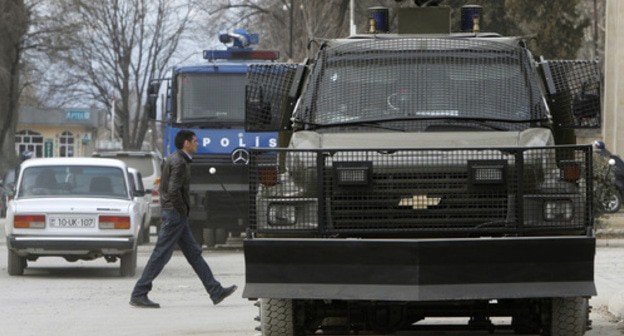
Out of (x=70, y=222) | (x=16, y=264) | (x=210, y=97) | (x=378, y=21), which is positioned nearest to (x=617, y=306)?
(x=378, y=21)

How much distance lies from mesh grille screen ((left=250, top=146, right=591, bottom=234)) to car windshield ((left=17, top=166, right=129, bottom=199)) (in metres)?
11.8

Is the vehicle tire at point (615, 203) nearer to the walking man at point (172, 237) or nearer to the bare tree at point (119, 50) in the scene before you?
the walking man at point (172, 237)

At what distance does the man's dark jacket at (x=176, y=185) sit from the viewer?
17.6 m

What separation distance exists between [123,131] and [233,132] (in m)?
56.4

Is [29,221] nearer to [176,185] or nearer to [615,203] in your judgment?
[176,185]

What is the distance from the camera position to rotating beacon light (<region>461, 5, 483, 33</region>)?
14245 mm

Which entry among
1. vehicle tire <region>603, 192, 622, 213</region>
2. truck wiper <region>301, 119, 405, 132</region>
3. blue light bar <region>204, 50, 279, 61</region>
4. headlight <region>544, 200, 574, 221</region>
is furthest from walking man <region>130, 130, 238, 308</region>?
vehicle tire <region>603, 192, 622, 213</region>

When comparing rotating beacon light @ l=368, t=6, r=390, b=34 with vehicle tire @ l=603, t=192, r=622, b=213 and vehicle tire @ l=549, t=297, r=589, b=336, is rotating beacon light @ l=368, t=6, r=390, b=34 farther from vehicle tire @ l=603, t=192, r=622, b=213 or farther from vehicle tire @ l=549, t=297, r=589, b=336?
vehicle tire @ l=603, t=192, r=622, b=213

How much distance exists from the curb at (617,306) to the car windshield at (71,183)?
9.06 m

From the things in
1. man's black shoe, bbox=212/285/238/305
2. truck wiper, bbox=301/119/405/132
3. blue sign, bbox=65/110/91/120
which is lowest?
man's black shoe, bbox=212/285/238/305

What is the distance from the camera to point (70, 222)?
21.9 m

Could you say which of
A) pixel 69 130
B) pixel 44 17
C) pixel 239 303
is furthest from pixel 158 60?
pixel 239 303

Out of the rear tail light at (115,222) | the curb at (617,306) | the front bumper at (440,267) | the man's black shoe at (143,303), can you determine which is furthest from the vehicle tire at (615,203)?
the front bumper at (440,267)

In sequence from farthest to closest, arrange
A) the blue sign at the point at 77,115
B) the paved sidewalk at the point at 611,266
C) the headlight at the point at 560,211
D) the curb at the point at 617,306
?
the blue sign at the point at 77,115, the paved sidewalk at the point at 611,266, the curb at the point at 617,306, the headlight at the point at 560,211
